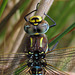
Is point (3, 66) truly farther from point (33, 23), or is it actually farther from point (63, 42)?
point (63, 42)

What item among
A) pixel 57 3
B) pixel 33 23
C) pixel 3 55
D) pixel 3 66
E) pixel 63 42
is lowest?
pixel 3 66

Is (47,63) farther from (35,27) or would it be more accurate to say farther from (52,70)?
(35,27)

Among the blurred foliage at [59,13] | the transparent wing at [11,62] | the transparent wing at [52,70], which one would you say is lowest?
the transparent wing at [52,70]

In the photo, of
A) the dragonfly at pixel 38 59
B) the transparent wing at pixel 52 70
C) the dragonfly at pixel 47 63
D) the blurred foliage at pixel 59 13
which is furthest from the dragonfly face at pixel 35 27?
the blurred foliage at pixel 59 13

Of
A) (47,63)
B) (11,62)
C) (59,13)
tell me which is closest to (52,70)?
(47,63)

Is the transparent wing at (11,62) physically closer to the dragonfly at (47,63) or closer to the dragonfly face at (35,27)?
the dragonfly at (47,63)

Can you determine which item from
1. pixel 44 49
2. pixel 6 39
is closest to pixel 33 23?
pixel 44 49

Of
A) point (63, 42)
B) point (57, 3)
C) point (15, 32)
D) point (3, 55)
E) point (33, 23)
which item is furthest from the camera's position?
point (57, 3)
